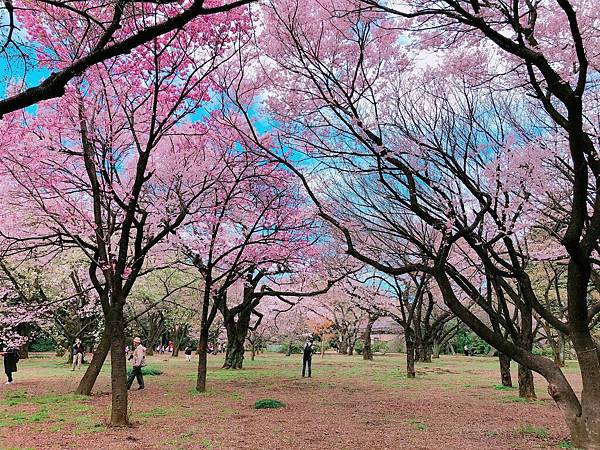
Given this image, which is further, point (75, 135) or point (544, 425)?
point (75, 135)

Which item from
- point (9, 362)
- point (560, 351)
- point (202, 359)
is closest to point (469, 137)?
point (202, 359)

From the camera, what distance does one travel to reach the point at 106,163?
10.2 metres

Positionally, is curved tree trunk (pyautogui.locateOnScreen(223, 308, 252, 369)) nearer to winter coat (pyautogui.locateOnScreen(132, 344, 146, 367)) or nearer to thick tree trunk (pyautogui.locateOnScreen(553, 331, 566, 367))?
winter coat (pyautogui.locateOnScreen(132, 344, 146, 367))

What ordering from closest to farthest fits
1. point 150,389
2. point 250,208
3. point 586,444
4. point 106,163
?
point 586,444 → point 106,163 → point 150,389 → point 250,208

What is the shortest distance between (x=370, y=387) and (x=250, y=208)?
6294mm

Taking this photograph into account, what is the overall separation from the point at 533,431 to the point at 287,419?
12.6 ft

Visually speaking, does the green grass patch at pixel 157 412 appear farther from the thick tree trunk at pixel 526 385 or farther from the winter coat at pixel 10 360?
the thick tree trunk at pixel 526 385

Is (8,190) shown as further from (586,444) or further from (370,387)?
(586,444)

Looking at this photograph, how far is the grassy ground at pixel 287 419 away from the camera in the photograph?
21.2 ft

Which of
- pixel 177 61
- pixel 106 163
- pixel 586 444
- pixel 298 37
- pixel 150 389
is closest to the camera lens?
pixel 586 444

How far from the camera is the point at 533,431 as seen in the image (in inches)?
284

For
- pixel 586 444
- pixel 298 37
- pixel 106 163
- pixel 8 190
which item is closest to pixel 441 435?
pixel 586 444

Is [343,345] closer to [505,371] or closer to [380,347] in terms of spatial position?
[380,347]

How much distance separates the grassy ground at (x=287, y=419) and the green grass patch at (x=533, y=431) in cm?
2
